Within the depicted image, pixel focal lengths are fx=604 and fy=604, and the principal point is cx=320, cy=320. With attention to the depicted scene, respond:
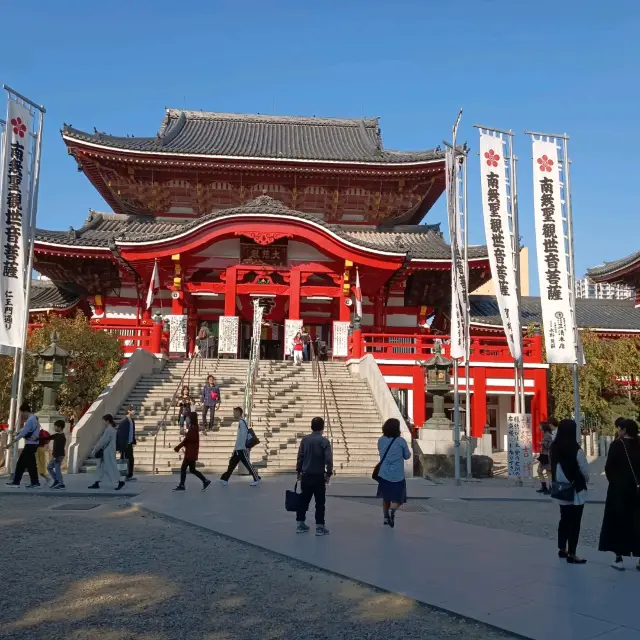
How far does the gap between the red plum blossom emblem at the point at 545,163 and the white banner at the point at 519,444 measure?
17.6ft

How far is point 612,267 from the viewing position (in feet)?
91.8

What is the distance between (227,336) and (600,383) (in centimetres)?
1305

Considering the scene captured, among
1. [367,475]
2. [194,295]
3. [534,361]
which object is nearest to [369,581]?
[367,475]

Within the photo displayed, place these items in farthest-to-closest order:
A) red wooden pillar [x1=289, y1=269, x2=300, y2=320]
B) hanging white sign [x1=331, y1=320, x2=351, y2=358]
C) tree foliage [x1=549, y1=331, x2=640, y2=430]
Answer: red wooden pillar [x1=289, y1=269, x2=300, y2=320], hanging white sign [x1=331, y1=320, x2=351, y2=358], tree foliage [x1=549, y1=331, x2=640, y2=430]

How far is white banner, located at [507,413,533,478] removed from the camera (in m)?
13.1

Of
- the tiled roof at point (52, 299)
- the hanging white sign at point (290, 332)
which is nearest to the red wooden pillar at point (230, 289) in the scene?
the hanging white sign at point (290, 332)

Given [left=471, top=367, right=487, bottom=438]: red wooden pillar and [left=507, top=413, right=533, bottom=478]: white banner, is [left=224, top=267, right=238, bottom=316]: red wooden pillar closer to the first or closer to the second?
[left=471, top=367, right=487, bottom=438]: red wooden pillar

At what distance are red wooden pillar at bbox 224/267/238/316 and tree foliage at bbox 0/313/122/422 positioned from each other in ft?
17.6

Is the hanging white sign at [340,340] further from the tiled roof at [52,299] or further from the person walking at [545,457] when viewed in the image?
the tiled roof at [52,299]

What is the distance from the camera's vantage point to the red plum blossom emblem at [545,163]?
43.3 ft

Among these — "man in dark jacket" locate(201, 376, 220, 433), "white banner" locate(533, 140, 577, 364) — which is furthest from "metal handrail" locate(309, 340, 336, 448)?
"white banner" locate(533, 140, 577, 364)

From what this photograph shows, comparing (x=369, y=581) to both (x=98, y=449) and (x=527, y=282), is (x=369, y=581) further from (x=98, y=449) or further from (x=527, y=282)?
(x=527, y=282)

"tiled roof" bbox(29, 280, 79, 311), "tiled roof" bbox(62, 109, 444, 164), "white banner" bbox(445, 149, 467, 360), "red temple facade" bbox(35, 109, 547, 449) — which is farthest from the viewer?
"tiled roof" bbox(62, 109, 444, 164)

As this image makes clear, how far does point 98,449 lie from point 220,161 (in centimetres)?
1567
